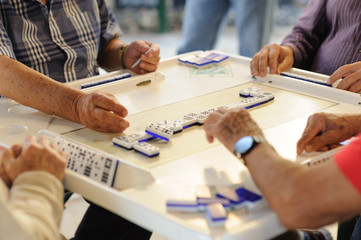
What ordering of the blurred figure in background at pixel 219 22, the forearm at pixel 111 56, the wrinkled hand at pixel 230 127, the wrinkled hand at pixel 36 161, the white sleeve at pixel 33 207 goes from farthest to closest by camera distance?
the blurred figure in background at pixel 219 22, the forearm at pixel 111 56, the wrinkled hand at pixel 230 127, the wrinkled hand at pixel 36 161, the white sleeve at pixel 33 207

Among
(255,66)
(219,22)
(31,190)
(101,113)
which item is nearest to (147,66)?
(255,66)

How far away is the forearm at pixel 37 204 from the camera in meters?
0.80

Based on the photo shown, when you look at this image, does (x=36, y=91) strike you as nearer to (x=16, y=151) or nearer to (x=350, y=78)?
(x=16, y=151)

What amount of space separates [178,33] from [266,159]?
15.7 ft

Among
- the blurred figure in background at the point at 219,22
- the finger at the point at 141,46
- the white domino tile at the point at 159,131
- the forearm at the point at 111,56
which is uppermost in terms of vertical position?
the finger at the point at 141,46

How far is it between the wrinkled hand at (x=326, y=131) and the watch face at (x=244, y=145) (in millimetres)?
182

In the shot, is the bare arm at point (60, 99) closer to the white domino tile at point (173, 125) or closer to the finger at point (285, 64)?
the white domino tile at point (173, 125)

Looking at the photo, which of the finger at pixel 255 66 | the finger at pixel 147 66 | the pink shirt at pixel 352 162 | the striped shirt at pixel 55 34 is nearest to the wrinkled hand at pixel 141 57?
the finger at pixel 147 66

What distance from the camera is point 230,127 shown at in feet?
3.42

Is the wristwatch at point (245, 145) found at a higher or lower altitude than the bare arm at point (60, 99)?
higher

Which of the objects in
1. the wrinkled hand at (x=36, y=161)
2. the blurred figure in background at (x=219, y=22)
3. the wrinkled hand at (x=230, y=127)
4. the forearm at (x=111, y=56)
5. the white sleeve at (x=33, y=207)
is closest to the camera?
the white sleeve at (x=33, y=207)

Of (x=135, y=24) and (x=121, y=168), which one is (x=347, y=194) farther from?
(x=135, y=24)

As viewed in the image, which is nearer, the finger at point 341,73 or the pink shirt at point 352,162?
the pink shirt at point 352,162

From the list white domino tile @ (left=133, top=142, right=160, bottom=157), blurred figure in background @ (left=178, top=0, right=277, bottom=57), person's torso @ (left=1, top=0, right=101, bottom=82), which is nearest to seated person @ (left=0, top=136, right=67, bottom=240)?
white domino tile @ (left=133, top=142, right=160, bottom=157)
